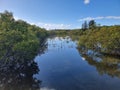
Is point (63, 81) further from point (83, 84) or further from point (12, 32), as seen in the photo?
point (12, 32)

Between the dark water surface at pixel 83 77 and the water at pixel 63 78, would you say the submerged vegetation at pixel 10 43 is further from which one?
the dark water surface at pixel 83 77

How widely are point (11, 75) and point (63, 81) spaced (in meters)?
9.35

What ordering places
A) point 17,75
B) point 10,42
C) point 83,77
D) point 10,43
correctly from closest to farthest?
point 10,42 < point 10,43 < point 83,77 < point 17,75

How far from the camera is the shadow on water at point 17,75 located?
24.6 meters

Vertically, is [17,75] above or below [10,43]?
below

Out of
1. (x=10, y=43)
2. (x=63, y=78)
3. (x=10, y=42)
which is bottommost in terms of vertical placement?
(x=63, y=78)

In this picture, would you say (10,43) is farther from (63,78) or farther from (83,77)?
(83,77)

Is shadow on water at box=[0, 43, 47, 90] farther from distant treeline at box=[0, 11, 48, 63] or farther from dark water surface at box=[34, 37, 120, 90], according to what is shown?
dark water surface at box=[34, 37, 120, 90]

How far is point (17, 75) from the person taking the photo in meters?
29.8

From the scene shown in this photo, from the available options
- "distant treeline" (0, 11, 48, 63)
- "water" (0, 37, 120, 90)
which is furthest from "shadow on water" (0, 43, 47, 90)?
"distant treeline" (0, 11, 48, 63)

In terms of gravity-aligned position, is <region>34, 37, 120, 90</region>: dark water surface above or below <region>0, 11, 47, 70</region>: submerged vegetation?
below

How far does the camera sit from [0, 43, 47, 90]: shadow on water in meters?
24.6

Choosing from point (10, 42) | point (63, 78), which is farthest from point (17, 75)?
point (63, 78)

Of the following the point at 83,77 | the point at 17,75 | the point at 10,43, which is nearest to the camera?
the point at 10,43
